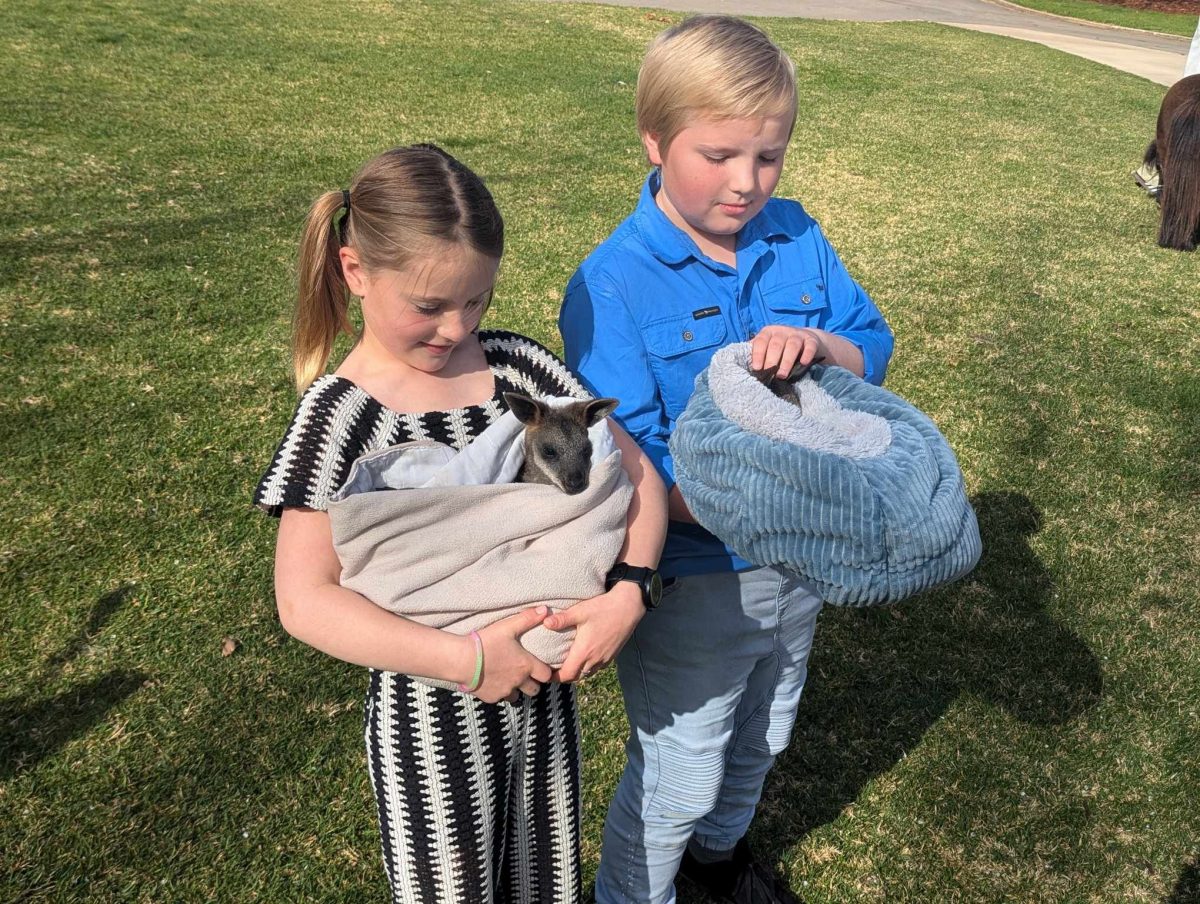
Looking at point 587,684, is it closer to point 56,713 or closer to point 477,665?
point 56,713

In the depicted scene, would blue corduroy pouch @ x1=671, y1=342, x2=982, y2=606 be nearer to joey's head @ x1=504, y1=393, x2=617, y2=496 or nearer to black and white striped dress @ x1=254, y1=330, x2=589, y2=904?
joey's head @ x1=504, y1=393, x2=617, y2=496

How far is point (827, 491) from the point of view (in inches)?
64.3

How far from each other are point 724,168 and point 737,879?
211 centimetres

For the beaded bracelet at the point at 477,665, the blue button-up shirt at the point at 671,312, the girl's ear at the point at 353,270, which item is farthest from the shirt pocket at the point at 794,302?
the beaded bracelet at the point at 477,665

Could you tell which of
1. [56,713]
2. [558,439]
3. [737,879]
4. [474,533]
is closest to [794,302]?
[558,439]

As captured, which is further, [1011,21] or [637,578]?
[1011,21]

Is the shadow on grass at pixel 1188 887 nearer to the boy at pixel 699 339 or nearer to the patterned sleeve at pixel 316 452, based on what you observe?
the boy at pixel 699 339

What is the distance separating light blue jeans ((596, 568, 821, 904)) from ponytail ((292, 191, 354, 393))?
950 millimetres

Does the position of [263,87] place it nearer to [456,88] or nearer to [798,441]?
[456,88]

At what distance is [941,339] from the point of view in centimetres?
671

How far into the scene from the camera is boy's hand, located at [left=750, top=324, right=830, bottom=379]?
6.06 ft

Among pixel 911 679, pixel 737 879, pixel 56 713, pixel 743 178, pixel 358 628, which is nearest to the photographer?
pixel 358 628

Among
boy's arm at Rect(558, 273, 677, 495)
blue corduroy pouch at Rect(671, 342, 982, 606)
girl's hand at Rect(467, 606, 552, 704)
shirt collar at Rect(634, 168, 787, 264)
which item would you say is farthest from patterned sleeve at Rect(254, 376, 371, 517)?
shirt collar at Rect(634, 168, 787, 264)

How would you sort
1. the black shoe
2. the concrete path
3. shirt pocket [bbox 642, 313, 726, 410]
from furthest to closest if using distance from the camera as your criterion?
1. the concrete path
2. the black shoe
3. shirt pocket [bbox 642, 313, 726, 410]
